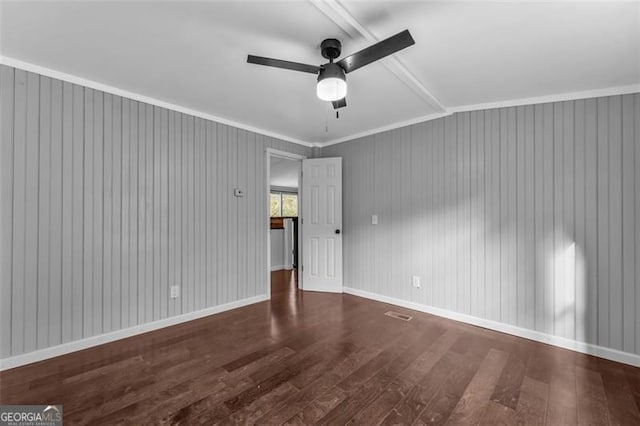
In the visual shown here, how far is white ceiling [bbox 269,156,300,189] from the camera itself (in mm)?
5703

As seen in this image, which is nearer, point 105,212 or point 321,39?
point 321,39

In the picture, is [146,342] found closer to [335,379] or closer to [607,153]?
[335,379]

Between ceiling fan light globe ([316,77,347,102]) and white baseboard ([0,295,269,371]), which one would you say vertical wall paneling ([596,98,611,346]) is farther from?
white baseboard ([0,295,269,371])

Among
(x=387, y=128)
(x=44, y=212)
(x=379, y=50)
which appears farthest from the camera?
(x=387, y=128)

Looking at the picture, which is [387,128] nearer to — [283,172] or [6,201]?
[283,172]

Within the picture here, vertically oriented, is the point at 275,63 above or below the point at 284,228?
above

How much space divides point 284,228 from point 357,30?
486cm

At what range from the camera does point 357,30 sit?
71.1 inches

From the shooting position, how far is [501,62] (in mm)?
2229

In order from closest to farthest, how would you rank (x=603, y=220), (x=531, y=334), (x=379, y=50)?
(x=379, y=50)
(x=603, y=220)
(x=531, y=334)

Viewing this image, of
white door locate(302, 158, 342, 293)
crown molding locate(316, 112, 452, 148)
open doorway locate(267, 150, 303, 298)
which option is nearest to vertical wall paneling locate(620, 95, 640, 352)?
crown molding locate(316, 112, 452, 148)

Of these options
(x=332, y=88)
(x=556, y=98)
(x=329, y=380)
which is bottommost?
(x=329, y=380)

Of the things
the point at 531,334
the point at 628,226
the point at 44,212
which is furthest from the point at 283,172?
the point at 628,226

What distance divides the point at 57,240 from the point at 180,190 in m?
1.13
